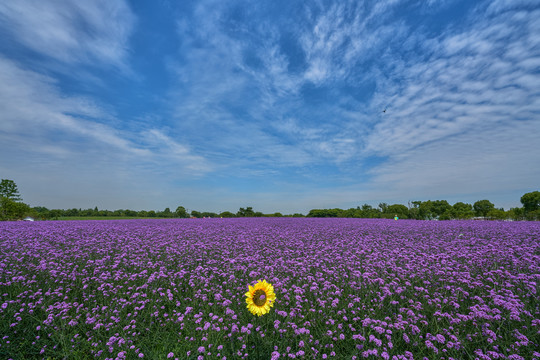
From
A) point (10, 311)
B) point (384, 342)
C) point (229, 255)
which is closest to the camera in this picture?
point (384, 342)

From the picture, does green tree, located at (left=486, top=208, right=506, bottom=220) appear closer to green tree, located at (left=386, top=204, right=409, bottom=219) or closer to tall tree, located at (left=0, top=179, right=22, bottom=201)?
green tree, located at (left=386, top=204, right=409, bottom=219)

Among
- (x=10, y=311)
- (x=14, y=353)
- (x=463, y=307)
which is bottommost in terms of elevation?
(x=14, y=353)

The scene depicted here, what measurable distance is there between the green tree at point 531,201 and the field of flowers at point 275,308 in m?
65.7

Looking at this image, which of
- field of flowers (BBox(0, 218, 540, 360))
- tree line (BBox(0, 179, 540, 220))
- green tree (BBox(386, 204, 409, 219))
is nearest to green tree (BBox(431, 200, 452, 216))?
tree line (BBox(0, 179, 540, 220))

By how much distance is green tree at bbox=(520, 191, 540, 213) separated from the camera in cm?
4941

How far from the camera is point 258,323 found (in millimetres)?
2957

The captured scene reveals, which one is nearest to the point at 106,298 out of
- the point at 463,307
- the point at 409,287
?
the point at 409,287

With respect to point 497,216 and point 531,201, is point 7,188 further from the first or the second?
point 531,201

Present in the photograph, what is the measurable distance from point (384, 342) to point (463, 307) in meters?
1.59

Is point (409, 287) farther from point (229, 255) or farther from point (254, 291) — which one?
point (229, 255)

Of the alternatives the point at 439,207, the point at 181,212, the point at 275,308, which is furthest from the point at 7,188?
the point at 439,207

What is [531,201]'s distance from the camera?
50.7 metres

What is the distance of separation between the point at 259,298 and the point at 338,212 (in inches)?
1540

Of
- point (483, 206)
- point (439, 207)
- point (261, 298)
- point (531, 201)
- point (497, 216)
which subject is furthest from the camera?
point (439, 207)
